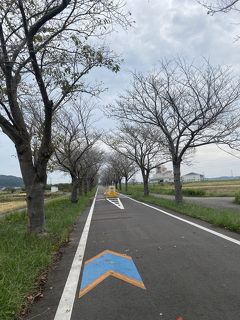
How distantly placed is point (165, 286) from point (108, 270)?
1649 millimetres

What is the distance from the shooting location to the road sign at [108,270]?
6.64 meters

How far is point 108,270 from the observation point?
761cm

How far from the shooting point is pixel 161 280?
21.6ft

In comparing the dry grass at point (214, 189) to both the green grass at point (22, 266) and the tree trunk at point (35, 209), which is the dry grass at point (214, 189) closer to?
the tree trunk at point (35, 209)

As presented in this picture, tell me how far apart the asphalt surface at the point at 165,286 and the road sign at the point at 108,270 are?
12 centimetres

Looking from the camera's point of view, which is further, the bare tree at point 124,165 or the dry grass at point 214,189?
the bare tree at point 124,165

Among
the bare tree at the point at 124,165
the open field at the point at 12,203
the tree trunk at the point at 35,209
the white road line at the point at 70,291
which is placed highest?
the bare tree at the point at 124,165

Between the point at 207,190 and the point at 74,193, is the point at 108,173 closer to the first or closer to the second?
the point at 207,190

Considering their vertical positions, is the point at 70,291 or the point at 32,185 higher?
the point at 32,185

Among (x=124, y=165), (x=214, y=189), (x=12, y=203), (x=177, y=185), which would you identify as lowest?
(x=12, y=203)

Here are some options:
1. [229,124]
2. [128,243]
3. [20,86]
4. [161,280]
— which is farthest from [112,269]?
[229,124]

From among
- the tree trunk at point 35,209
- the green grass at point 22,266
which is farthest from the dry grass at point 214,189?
the green grass at point 22,266

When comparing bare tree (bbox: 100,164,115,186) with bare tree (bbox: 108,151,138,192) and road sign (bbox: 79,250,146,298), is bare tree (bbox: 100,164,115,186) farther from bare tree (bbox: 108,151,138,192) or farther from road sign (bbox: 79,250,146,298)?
road sign (bbox: 79,250,146,298)

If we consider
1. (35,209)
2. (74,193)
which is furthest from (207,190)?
(35,209)
